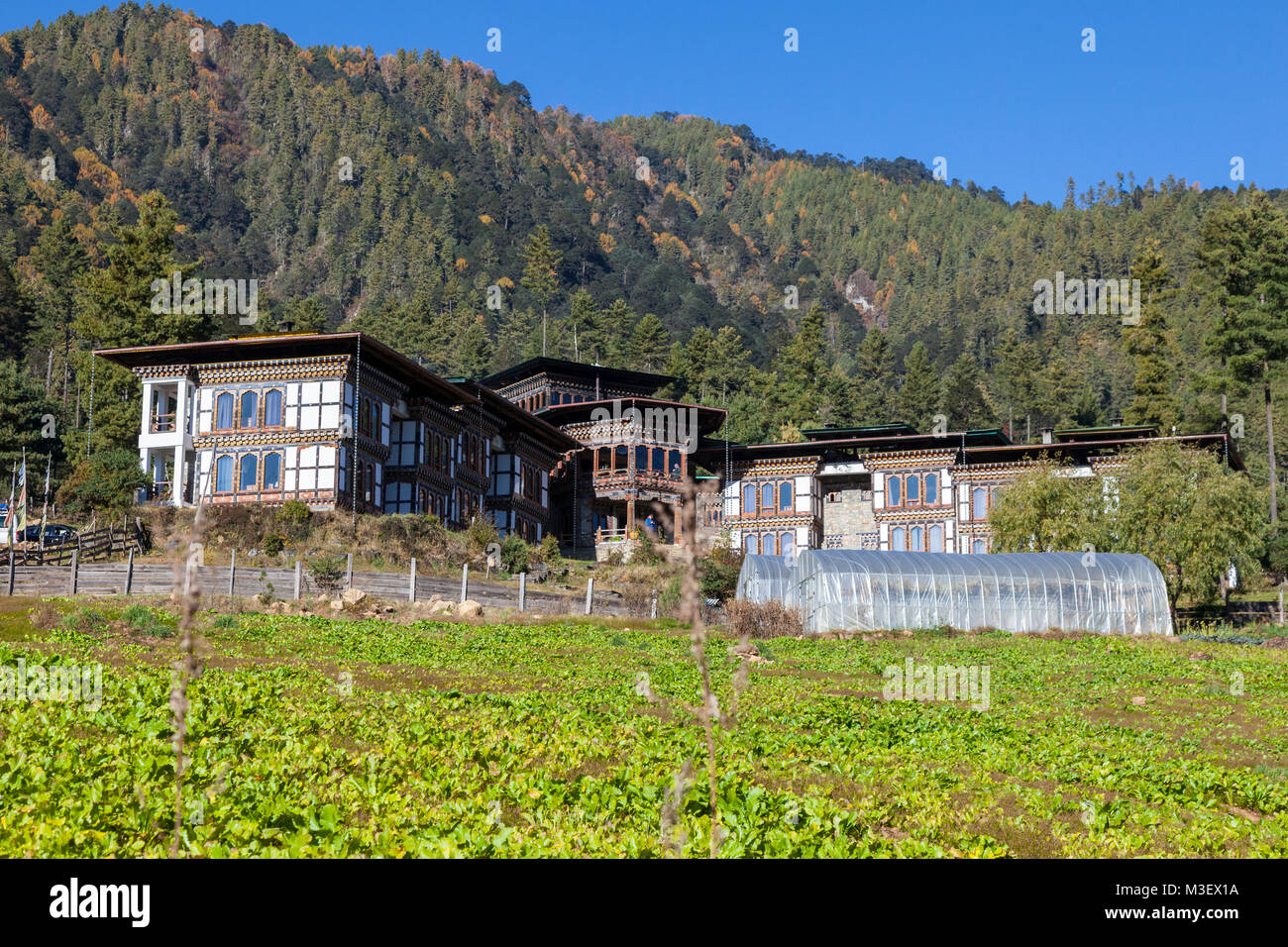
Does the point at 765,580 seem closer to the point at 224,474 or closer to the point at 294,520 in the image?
the point at 294,520

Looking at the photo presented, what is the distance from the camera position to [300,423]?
60.6m

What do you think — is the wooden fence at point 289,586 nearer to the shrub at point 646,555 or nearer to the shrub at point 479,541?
the shrub at point 479,541

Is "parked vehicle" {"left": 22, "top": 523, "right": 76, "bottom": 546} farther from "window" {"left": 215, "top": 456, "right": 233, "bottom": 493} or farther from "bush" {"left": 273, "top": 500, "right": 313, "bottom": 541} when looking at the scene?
"bush" {"left": 273, "top": 500, "right": 313, "bottom": 541}

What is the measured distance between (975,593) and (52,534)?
4085cm

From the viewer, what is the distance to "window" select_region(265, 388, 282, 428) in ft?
201

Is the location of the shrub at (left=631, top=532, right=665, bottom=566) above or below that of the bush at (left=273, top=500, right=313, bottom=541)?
below

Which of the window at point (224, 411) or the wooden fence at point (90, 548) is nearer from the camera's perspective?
the wooden fence at point (90, 548)

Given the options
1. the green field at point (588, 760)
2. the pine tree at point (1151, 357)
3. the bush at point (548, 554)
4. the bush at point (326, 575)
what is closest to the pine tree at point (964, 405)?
the pine tree at point (1151, 357)

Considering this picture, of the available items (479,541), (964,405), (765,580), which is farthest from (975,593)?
(964,405)

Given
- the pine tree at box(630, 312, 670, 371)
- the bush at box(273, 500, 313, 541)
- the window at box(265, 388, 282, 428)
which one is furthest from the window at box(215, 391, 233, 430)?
the pine tree at box(630, 312, 670, 371)

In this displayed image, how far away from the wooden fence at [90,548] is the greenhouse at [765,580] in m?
22.9

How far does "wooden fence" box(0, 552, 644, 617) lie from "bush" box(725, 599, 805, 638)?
12.2 feet

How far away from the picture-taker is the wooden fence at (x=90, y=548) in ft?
163

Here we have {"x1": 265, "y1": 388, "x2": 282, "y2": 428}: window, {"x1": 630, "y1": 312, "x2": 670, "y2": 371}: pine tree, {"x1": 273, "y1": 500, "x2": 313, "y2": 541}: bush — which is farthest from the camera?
{"x1": 630, "y1": 312, "x2": 670, "y2": 371}: pine tree
